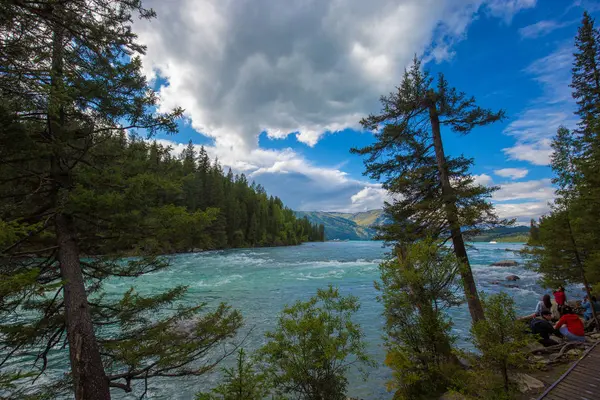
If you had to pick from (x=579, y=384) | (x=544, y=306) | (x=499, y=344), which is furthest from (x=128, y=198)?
(x=544, y=306)

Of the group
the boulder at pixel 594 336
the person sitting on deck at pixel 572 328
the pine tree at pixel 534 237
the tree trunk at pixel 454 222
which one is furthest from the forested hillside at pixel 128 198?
the pine tree at pixel 534 237

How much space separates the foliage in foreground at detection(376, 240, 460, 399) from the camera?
20.9 ft

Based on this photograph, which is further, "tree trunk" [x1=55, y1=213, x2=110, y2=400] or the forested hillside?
the forested hillside

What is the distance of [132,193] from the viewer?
4840 mm

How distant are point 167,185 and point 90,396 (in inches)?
145

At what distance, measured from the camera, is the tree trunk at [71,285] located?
4.30 metres

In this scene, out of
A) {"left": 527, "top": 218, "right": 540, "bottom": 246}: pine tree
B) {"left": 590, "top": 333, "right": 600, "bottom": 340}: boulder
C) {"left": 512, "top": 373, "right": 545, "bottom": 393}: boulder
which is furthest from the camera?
{"left": 527, "top": 218, "right": 540, "bottom": 246}: pine tree

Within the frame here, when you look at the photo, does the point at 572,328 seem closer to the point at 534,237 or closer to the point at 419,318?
the point at 419,318

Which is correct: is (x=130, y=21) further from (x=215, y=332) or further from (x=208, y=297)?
(x=208, y=297)

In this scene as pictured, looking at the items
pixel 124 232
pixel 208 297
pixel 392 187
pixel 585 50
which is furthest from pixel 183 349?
pixel 585 50

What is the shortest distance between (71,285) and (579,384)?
1072 centimetres

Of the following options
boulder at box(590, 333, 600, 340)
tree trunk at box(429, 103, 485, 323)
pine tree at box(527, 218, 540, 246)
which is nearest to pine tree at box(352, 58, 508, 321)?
tree trunk at box(429, 103, 485, 323)

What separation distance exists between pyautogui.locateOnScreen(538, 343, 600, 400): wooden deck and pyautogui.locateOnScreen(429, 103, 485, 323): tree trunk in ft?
6.93

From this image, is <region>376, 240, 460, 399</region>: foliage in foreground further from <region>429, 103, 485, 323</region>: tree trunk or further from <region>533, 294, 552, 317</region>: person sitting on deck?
<region>533, 294, 552, 317</region>: person sitting on deck
